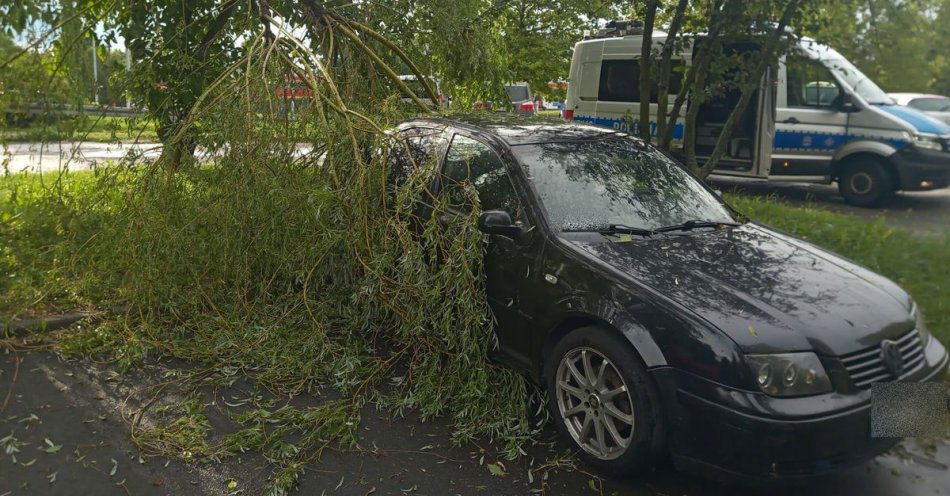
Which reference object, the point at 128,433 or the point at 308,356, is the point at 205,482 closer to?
the point at 128,433

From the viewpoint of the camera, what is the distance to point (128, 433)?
3.85 meters

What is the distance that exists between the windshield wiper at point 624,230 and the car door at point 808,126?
8.22 m

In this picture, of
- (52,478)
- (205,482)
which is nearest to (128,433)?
(52,478)

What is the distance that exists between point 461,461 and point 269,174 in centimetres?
255

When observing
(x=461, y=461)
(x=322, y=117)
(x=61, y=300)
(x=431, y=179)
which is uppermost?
(x=322, y=117)

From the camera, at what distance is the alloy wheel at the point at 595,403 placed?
3451 mm

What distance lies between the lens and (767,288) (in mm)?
3508

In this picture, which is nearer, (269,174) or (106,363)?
(106,363)

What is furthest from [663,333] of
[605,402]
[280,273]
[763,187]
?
[763,187]

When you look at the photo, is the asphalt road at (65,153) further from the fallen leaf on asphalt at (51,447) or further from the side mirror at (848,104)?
the side mirror at (848,104)

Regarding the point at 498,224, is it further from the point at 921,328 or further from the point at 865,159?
the point at 865,159

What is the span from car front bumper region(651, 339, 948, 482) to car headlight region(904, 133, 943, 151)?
8.72 meters

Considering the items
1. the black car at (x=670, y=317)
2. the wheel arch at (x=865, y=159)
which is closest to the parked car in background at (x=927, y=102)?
the wheel arch at (x=865, y=159)

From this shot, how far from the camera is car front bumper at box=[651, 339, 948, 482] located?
9.84 ft
